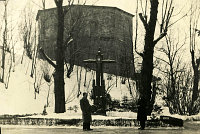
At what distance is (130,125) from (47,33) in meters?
30.5

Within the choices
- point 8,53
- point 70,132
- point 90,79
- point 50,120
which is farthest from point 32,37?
point 70,132

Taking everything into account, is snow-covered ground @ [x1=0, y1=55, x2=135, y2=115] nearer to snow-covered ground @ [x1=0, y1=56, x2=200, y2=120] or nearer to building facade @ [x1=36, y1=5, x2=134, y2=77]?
snow-covered ground @ [x1=0, y1=56, x2=200, y2=120]

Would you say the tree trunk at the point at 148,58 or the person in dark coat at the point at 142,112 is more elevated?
the tree trunk at the point at 148,58

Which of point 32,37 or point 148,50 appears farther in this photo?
point 32,37

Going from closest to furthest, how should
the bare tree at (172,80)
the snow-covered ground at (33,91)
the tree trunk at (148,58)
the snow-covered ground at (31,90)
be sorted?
the tree trunk at (148,58)
the bare tree at (172,80)
the snow-covered ground at (33,91)
the snow-covered ground at (31,90)

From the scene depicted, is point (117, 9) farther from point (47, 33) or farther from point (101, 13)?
point (47, 33)

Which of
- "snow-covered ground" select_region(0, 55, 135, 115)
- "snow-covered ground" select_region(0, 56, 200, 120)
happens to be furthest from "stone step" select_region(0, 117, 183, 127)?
"snow-covered ground" select_region(0, 55, 135, 115)

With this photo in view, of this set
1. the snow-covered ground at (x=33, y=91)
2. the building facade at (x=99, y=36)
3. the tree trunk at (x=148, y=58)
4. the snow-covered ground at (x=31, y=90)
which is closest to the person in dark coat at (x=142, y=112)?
the tree trunk at (x=148, y=58)

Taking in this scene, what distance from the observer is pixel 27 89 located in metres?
30.9

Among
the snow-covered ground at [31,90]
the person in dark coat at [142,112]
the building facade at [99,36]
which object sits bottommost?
the person in dark coat at [142,112]

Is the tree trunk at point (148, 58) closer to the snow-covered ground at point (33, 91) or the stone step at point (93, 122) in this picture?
the stone step at point (93, 122)

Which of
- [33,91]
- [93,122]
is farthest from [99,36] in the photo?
[93,122]

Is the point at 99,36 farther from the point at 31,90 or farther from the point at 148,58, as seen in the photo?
the point at 148,58

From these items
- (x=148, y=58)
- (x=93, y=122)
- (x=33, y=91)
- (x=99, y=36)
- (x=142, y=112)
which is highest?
(x=99, y=36)
